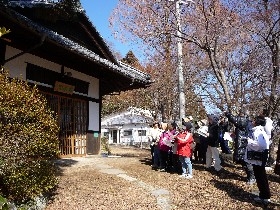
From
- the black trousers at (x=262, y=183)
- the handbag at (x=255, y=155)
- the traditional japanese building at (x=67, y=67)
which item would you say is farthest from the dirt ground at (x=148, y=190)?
the traditional japanese building at (x=67, y=67)

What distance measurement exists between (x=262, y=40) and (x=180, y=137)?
482cm

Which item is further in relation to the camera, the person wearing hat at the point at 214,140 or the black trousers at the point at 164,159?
the black trousers at the point at 164,159

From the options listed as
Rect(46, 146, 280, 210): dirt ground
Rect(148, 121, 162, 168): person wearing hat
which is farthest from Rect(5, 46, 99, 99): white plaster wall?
Rect(148, 121, 162, 168): person wearing hat

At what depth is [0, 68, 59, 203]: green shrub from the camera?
18.1 feet

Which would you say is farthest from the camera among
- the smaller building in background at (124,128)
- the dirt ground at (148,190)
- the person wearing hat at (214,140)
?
the smaller building in background at (124,128)

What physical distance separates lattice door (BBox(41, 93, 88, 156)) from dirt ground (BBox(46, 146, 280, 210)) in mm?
2324

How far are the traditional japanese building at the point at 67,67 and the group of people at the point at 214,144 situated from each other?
3164 mm

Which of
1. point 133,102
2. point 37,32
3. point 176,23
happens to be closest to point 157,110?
point 133,102

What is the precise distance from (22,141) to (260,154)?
15.5 ft

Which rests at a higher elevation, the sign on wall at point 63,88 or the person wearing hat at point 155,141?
the sign on wall at point 63,88

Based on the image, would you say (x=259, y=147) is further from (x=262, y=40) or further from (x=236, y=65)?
(x=236, y=65)

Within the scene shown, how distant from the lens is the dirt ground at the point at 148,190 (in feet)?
20.9

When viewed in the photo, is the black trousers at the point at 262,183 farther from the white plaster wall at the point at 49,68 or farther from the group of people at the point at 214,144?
the white plaster wall at the point at 49,68

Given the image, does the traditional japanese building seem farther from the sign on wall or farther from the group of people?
the group of people
